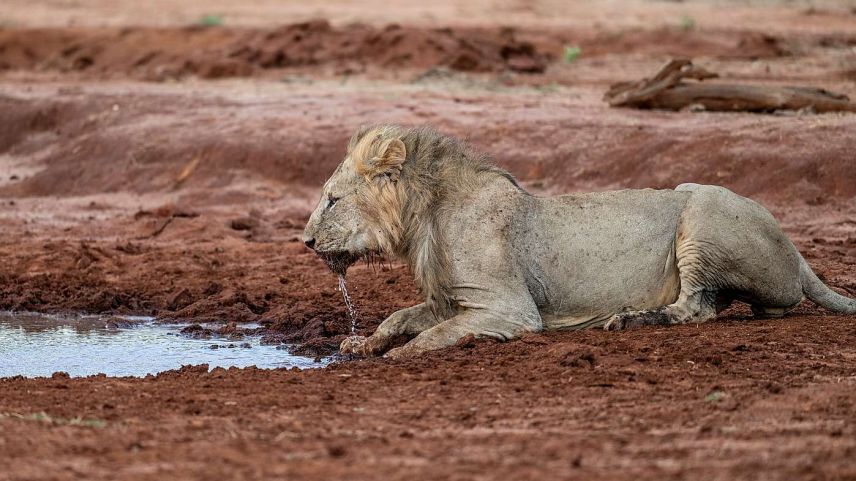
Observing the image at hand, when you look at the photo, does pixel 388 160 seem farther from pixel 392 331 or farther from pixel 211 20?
pixel 211 20

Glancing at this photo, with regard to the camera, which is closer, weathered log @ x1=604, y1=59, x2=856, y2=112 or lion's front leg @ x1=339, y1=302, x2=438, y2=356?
lion's front leg @ x1=339, y1=302, x2=438, y2=356

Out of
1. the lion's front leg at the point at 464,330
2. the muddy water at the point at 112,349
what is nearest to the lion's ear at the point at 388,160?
the lion's front leg at the point at 464,330

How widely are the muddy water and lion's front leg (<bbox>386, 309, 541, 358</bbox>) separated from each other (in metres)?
0.77

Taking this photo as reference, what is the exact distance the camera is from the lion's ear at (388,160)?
8570 millimetres

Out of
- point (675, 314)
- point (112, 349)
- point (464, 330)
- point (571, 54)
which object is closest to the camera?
point (464, 330)

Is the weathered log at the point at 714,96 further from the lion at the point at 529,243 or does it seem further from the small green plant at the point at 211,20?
the small green plant at the point at 211,20

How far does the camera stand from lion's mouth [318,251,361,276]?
8562 mm

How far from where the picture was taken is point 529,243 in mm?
8664

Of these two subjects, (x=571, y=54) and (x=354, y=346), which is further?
(x=571, y=54)

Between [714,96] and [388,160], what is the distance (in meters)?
8.15

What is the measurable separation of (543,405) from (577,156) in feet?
28.2

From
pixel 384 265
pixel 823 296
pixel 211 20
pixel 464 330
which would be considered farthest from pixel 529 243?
pixel 211 20

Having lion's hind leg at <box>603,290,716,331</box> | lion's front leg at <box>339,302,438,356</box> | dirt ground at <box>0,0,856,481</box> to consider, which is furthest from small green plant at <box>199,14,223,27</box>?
lion's hind leg at <box>603,290,716,331</box>

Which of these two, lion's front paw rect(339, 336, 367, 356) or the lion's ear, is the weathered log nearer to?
the lion's ear
